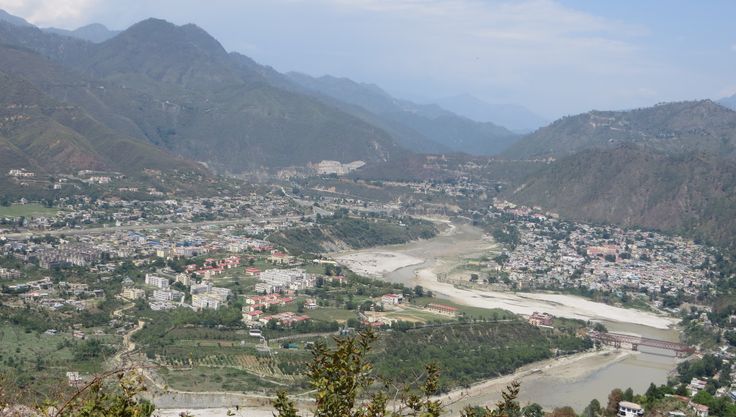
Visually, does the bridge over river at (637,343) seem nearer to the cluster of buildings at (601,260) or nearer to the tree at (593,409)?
the tree at (593,409)

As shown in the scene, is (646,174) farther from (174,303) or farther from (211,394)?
(211,394)

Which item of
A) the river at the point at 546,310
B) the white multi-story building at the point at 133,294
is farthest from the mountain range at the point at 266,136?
the white multi-story building at the point at 133,294

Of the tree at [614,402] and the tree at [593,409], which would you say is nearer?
the tree at [593,409]

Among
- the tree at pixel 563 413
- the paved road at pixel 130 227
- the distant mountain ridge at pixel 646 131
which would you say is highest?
the distant mountain ridge at pixel 646 131

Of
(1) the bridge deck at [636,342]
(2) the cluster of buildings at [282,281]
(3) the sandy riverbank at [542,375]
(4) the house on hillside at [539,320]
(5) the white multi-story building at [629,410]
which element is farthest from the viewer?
(2) the cluster of buildings at [282,281]

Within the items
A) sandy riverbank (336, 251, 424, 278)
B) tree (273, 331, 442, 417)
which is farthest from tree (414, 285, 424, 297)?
tree (273, 331, 442, 417)

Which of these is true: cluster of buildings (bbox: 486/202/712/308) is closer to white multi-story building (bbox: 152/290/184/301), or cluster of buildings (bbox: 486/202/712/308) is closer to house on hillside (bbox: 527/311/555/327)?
house on hillside (bbox: 527/311/555/327)
